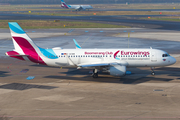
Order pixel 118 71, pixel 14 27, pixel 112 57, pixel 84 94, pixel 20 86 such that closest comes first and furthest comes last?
pixel 84 94
pixel 20 86
pixel 118 71
pixel 14 27
pixel 112 57

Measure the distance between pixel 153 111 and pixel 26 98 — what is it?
49.0 feet

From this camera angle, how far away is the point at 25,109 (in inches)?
1064

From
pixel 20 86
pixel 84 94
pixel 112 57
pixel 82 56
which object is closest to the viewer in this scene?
pixel 84 94

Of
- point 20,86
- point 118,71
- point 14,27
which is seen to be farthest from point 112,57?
point 14,27

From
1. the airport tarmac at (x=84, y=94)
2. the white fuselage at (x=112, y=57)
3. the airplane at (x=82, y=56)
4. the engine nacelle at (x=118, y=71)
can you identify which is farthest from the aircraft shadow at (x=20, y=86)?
the engine nacelle at (x=118, y=71)

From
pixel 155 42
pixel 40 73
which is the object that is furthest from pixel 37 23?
pixel 40 73

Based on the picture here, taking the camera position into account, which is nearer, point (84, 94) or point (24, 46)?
point (84, 94)

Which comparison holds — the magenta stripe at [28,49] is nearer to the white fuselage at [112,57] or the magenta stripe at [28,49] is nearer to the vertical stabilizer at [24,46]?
the vertical stabilizer at [24,46]

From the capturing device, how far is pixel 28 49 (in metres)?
40.0

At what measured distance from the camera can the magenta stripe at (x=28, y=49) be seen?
39.7m

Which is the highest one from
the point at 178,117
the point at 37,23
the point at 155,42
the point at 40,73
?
the point at 37,23

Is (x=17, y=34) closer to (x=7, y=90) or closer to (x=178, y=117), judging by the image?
(x=7, y=90)

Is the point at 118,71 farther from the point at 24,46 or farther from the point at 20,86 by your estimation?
the point at 24,46

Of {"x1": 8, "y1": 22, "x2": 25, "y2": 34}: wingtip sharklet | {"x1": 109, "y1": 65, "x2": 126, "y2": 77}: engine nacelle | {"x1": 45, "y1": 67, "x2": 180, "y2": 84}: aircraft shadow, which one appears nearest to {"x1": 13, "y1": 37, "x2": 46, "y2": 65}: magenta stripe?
{"x1": 8, "y1": 22, "x2": 25, "y2": 34}: wingtip sharklet
